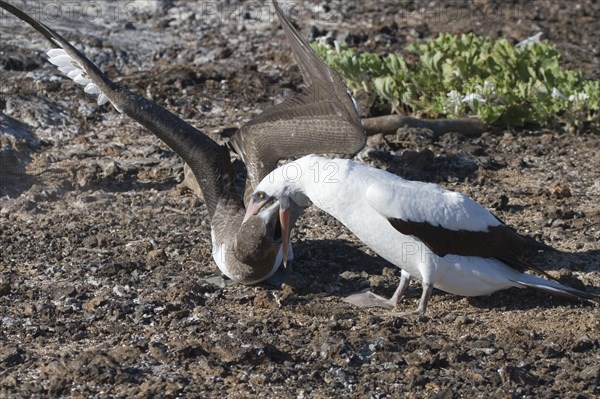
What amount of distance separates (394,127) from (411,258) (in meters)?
3.49

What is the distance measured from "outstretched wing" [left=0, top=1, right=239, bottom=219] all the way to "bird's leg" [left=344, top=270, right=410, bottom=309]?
152cm

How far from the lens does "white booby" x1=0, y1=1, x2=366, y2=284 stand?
27.9 feet

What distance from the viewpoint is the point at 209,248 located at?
30.8 ft

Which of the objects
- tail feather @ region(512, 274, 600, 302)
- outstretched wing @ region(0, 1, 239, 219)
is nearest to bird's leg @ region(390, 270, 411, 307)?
tail feather @ region(512, 274, 600, 302)

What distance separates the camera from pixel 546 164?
36.2 ft

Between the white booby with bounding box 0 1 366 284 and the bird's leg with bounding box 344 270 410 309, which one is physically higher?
the white booby with bounding box 0 1 366 284

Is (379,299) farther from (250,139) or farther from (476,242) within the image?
(250,139)

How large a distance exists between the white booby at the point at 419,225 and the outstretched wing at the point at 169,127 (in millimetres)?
1029

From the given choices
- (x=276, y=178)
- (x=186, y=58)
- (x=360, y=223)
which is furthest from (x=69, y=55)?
(x=186, y=58)

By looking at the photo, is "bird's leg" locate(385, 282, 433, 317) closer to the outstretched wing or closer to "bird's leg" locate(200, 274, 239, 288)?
"bird's leg" locate(200, 274, 239, 288)

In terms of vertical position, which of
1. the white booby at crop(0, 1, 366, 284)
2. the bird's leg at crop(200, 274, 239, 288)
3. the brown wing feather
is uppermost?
the white booby at crop(0, 1, 366, 284)

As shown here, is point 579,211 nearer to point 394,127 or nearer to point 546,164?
point 546,164

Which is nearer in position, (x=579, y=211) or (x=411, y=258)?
(x=411, y=258)

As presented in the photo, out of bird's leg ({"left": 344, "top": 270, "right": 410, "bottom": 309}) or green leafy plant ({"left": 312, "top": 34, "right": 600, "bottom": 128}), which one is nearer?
bird's leg ({"left": 344, "top": 270, "right": 410, "bottom": 309})
